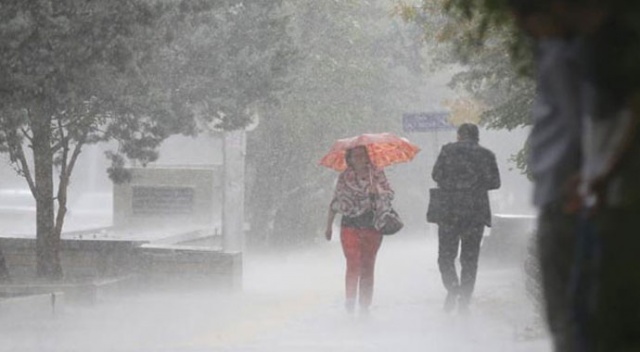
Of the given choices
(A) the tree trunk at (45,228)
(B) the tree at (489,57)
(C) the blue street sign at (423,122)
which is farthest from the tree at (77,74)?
(C) the blue street sign at (423,122)

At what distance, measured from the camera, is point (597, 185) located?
2006mm

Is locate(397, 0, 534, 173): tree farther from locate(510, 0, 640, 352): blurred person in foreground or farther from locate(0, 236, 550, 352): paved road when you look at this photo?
locate(0, 236, 550, 352): paved road

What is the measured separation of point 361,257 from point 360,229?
0.87 feet

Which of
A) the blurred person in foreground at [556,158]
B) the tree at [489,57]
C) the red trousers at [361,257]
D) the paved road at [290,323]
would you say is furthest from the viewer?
the red trousers at [361,257]

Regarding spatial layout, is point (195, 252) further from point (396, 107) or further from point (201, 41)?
point (396, 107)

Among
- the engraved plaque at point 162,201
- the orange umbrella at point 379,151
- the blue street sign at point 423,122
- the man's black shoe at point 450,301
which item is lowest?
the man's black shoe at point 450,301

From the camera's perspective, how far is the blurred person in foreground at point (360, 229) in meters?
14.2

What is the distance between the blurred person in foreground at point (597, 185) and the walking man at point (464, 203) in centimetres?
1171

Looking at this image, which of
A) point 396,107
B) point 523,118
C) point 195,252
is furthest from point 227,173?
point 396,107

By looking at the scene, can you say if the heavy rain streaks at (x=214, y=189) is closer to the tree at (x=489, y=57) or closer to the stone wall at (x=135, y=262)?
the stone wall at (x=135, y=262)

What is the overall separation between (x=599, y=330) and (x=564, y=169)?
254mm

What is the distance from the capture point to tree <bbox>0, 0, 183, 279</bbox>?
12.4 meters

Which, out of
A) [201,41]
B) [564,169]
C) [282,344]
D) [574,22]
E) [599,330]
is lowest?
[282,344]

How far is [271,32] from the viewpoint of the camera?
1864cm
